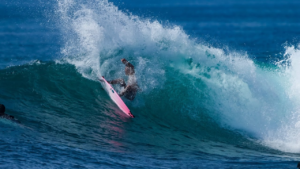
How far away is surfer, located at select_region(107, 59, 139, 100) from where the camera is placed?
1358cm

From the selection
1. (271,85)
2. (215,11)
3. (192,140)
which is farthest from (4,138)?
(215,11)

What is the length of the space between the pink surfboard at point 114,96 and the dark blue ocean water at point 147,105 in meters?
0.23

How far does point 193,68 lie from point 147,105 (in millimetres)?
2887

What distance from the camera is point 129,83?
1366 cm

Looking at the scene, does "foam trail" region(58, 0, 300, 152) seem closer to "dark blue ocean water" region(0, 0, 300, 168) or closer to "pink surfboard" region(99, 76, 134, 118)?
"dark blue ocean water" region(0, 0, 300, 168)

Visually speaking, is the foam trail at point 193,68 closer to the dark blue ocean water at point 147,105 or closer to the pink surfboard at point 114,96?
the dark blue ocean water at point 147,105

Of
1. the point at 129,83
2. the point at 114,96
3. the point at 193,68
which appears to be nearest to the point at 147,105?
the point at 129,83

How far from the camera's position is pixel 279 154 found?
10773mm

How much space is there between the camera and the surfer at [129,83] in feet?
44.5

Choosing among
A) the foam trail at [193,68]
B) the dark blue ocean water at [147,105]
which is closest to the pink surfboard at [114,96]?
the dark blue ocean water at [147,105]

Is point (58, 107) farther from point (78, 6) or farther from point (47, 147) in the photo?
point (78, 6)

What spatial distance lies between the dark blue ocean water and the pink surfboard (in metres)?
0.23

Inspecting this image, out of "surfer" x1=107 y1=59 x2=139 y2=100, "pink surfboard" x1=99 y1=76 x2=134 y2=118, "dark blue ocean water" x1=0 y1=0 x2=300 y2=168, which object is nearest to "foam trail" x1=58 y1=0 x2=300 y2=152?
"dark blue ocean water" x1=0 y1=0 x2=300 y2=168

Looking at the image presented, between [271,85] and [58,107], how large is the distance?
26.5 ft
